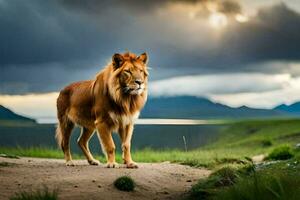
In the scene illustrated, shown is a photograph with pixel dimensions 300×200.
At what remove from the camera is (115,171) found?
1349 centimetres

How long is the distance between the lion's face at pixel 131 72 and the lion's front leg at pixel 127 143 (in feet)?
2.75

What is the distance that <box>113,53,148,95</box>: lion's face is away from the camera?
13711mm

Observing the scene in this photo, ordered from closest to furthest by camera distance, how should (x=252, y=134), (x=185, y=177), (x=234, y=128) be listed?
(x=185, y=177) < (x=252, y=134) < (x=234, y=128)

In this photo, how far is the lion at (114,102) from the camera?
1386cm

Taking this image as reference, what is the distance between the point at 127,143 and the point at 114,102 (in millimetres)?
936

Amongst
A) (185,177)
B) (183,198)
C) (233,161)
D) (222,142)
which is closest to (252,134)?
(222,142)

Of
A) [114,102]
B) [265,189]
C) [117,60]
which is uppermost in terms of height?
[117,60]

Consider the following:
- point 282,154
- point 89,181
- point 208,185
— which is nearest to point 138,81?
point 89,181

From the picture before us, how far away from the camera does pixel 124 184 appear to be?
468 inches

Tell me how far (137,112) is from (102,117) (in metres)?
0.82

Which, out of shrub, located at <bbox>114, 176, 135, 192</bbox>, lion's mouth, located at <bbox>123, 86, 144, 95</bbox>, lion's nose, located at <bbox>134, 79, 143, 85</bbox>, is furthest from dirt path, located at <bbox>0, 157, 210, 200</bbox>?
lion's nose, located at <bbox>134, 79, 143, 85</bbox>

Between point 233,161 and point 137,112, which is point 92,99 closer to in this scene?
point 137,112

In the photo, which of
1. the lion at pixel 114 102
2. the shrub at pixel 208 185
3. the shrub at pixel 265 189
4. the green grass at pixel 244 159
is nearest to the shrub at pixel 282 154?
the green grass at pixel 244 159

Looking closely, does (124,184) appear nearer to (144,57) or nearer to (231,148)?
(144,57)
